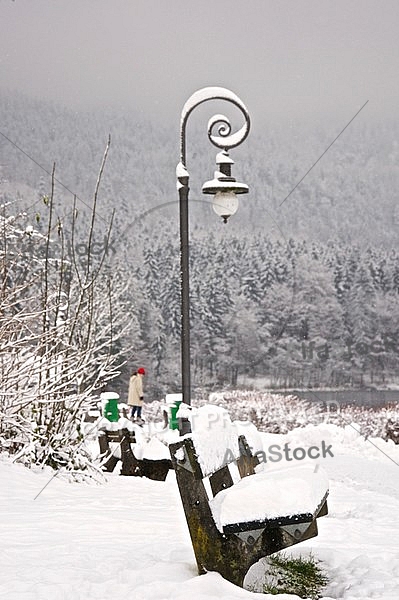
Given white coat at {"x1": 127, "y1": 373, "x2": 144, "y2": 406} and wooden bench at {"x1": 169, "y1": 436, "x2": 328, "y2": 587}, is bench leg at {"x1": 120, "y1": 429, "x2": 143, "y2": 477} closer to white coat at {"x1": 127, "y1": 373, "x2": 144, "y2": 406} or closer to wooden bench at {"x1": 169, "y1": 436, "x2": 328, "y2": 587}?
wooden bench at {"x1": 169, "y1": 436, "x2": 328, "y2": 587}

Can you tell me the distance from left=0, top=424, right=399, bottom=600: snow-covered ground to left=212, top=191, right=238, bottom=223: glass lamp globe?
2.33m

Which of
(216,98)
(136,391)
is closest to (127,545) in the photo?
(216,98)

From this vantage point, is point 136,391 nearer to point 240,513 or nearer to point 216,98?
point 216,98

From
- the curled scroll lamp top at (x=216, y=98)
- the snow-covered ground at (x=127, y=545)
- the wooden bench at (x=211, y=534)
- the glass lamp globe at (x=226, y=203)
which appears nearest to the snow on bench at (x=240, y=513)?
the wooden bench at (x=211, y=534)

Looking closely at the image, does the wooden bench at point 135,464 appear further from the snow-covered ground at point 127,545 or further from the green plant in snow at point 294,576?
the green plant in snow at point 294,576

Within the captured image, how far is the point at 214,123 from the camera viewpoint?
695 cm

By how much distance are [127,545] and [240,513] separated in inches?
34.6

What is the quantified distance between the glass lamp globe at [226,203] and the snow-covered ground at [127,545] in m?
2.33

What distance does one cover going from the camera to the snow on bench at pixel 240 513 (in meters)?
3.13

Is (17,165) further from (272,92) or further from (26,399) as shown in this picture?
(26,399)

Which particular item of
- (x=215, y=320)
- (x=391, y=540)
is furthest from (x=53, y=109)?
(x=391, y=540)

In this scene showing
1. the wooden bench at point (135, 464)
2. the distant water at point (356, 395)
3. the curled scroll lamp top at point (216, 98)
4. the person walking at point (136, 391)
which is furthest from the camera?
the distant water at point (356, 395)

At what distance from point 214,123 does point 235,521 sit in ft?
14.7

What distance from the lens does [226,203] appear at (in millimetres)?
6527
